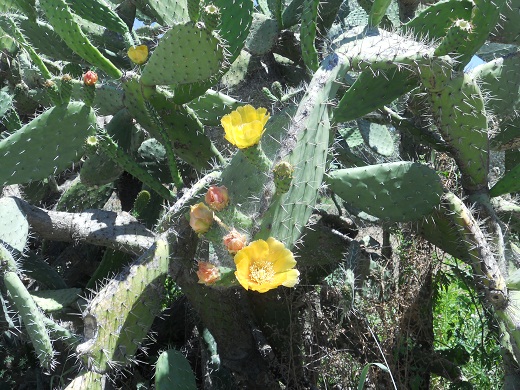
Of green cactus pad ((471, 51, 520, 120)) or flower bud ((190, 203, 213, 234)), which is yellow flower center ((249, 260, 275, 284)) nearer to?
flower bud ((190, 203, 213, 234))

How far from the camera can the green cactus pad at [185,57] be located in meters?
1.99

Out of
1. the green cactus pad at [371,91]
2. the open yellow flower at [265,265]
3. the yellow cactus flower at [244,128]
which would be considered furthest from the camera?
the green cactus pad at [371,91]

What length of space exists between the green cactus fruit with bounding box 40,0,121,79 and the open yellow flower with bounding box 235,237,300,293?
1.18m

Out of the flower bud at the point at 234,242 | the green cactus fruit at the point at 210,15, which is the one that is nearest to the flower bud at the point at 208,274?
the flower bud at the point at 234,242

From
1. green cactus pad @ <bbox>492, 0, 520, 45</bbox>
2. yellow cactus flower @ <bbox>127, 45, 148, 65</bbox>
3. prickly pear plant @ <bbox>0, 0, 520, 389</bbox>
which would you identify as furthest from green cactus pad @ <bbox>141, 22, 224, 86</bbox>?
green cactus pad @ <bbox>492, 0, 520, 45</bbox>

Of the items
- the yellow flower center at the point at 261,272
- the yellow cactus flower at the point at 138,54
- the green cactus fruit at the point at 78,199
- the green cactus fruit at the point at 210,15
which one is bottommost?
the green cactus fruit at the point at 78,199

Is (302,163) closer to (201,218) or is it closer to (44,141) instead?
(201,218)

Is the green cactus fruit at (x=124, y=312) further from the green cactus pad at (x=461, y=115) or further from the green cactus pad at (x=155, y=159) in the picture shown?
the green cactus pad at (x=461, y=115)

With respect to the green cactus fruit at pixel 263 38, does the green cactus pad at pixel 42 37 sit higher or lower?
higher

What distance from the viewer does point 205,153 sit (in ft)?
7.77

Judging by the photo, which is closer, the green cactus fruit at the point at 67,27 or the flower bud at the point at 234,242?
the flower bud at the point at 234,242

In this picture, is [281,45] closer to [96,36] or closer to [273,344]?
[96,36]

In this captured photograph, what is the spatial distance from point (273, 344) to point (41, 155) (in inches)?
43.8

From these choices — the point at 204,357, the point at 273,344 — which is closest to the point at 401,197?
the point at 273,344
